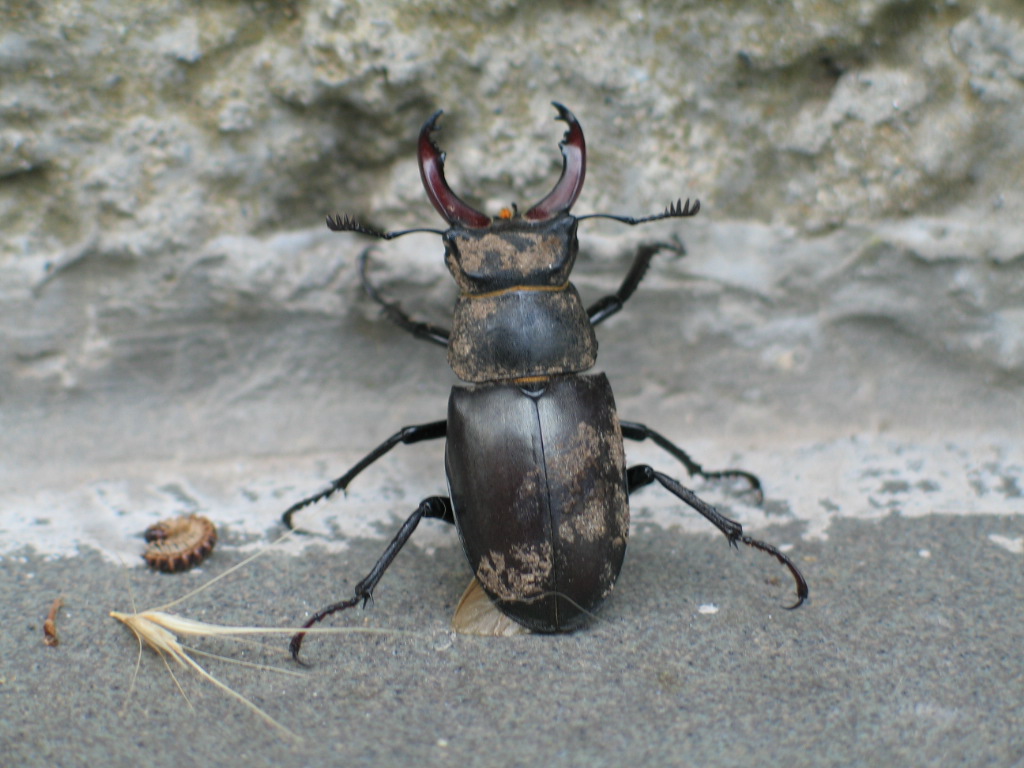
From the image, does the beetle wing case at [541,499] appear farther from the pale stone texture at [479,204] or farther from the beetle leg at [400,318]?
the pale stone texture at [479,204]

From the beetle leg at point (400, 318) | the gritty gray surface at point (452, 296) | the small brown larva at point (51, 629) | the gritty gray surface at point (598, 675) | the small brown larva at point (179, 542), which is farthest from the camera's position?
the beetle leg at point (400, 318)

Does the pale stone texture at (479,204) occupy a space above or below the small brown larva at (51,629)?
above

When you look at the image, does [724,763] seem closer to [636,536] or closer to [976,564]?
[636,536]

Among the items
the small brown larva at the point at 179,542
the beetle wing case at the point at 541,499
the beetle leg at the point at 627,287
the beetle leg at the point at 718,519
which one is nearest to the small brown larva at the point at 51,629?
the small brown larva at the point at 179,542

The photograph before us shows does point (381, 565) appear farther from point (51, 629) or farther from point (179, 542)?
point (51, 629)

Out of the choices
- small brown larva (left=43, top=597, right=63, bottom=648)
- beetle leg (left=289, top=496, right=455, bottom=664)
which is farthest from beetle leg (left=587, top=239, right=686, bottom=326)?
small brown larva (left=43, top=597, right=63, bottom=648)

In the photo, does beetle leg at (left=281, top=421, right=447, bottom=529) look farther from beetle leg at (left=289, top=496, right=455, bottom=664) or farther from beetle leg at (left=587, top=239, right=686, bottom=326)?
beetle leg at (left=587, top=239, right=686, bottom=326)

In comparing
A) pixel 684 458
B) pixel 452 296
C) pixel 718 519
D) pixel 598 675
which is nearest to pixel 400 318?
pixel 452 296

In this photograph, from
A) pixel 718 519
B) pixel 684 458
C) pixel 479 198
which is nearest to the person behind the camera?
pixel 718 519
